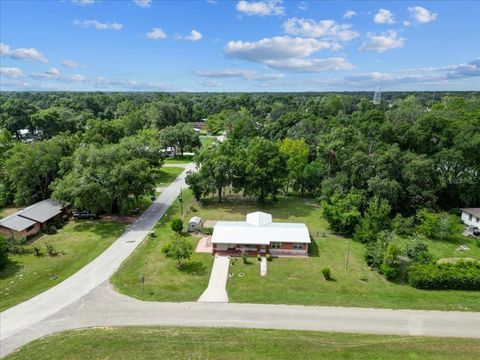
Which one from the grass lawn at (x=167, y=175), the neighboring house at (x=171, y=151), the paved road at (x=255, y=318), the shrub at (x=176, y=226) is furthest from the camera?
the neighboring house at (x=171, y=151)

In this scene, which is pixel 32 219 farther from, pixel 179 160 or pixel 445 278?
pixel 179 160

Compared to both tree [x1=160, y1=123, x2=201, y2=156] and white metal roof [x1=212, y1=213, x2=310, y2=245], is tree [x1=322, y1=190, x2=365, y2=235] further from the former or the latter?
tree [x1=160, y1=123, x2=201, y2=156]

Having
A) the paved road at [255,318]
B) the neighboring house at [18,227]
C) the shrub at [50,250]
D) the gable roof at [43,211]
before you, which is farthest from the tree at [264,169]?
the neighboring house at [18,227]

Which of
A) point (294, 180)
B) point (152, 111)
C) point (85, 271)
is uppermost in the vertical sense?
point (152, 111)

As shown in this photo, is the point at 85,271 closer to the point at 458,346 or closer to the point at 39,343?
the point at 39,343

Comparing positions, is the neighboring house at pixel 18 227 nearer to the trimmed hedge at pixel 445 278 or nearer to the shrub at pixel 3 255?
the shrub at pixel 3 255

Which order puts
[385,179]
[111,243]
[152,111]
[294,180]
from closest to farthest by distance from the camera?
[111,243] → [385,179] → [294,180] → [152,111]

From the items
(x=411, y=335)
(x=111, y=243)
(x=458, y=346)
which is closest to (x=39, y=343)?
(x=111, y=243)
